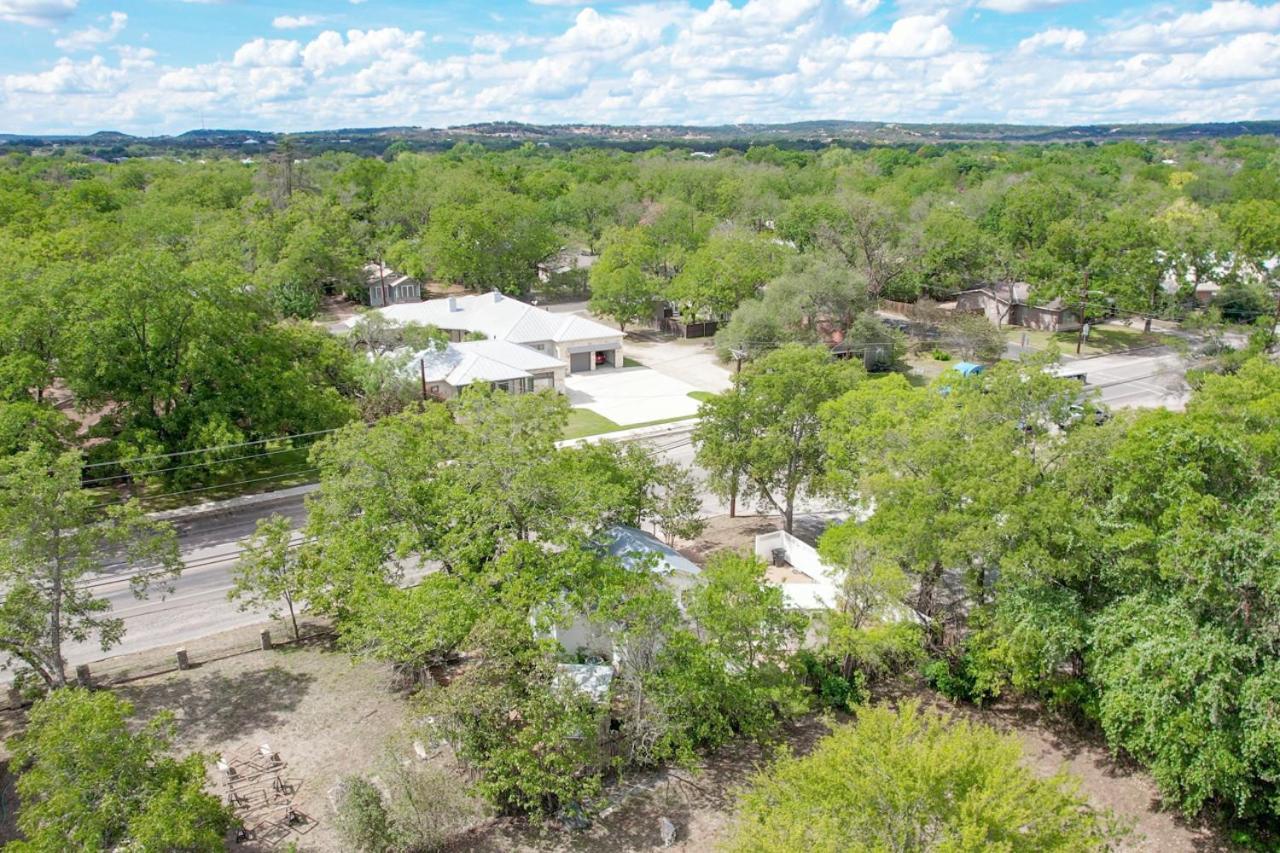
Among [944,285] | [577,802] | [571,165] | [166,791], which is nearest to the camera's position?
[166,791]

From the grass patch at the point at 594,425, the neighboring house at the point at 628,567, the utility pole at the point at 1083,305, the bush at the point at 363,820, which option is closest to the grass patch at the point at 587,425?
the grass patch at the point at 594,425

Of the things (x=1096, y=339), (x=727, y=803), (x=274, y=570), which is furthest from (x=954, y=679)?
(x=1096, y=339)

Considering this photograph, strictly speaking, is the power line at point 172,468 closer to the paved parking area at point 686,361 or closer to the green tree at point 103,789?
the green tree at point 103,789

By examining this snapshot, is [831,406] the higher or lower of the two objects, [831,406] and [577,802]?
the higher

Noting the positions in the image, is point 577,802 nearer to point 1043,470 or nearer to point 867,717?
point 867,717

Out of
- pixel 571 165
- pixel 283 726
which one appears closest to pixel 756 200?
pixel 571 165

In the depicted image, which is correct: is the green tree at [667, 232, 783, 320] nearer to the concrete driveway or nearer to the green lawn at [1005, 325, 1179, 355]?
the concrete driveway
